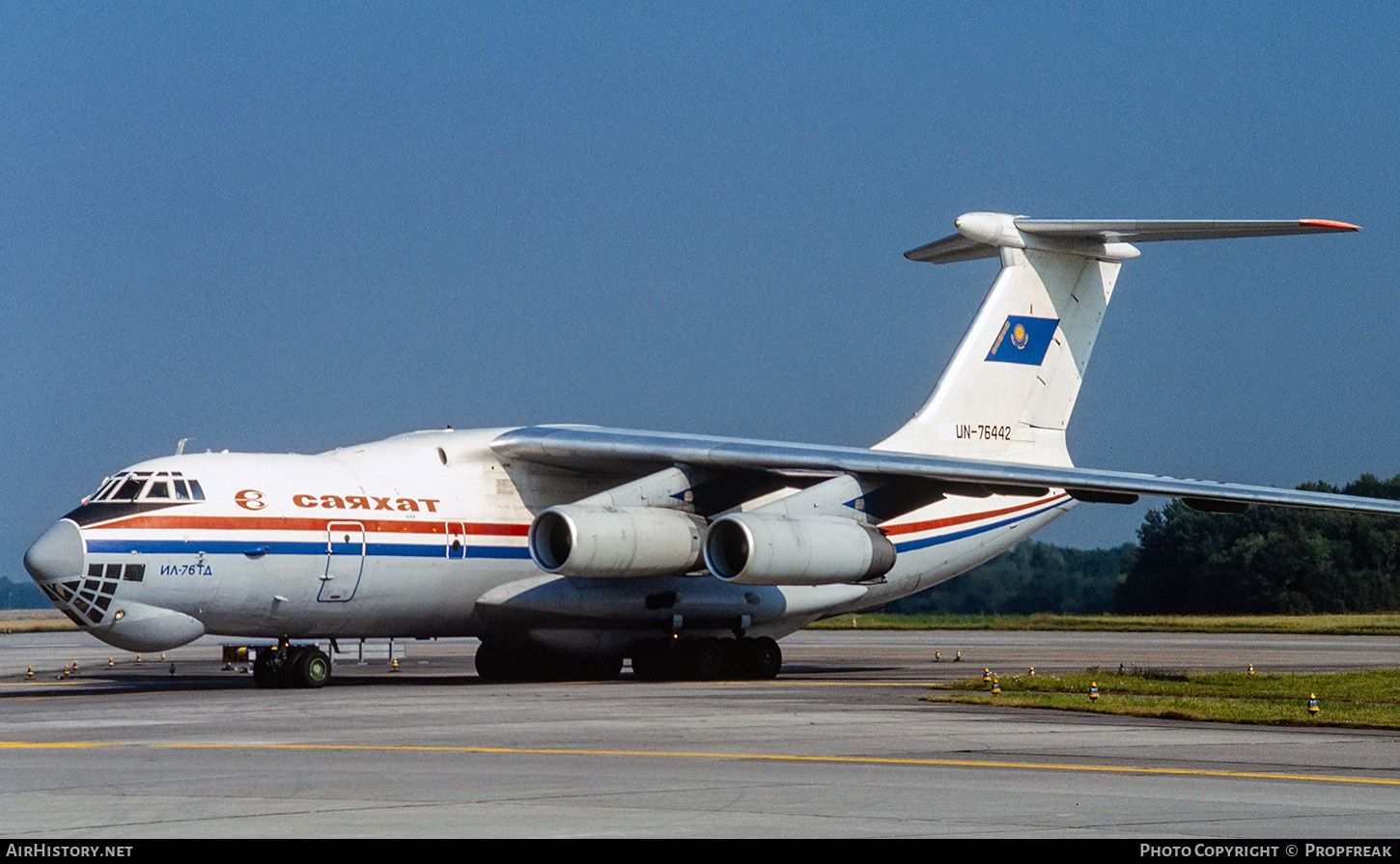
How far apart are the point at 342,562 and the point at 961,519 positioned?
856 cm

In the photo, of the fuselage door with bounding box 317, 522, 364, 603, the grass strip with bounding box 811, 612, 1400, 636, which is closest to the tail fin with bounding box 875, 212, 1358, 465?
the fuselage door with bounding box 317, 522, 364, 603

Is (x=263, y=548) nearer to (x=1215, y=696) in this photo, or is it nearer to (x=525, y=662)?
(x=525, y=662)

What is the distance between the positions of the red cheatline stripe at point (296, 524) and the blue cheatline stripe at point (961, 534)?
5.16m

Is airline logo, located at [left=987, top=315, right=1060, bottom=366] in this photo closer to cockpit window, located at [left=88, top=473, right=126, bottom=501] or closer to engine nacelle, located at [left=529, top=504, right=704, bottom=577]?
engine nacelle, located at [left=529, top=504, right=704, bottom=577]

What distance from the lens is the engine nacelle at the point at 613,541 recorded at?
62.3 feet

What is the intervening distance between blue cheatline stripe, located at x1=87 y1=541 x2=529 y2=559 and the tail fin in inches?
239

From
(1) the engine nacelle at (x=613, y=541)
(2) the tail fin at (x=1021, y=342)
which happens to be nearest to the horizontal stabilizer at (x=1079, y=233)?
(2) the tail fin at (x=1021, y=342)

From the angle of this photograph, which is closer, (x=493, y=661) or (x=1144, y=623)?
(x=493, y=661)

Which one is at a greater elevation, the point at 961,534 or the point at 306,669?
the point at 961,534

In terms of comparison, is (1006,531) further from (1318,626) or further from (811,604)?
(1318,626)

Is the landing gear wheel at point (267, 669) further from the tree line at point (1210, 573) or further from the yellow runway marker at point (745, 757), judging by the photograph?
the tree line at point (1210, 573)

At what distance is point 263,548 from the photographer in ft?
60.2

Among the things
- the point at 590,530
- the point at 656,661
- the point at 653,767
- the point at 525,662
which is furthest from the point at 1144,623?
the point at 653,767
